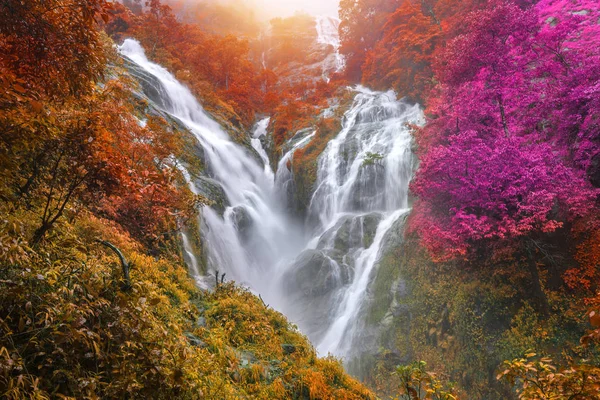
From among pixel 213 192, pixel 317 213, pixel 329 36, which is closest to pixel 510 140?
pixel 317 213

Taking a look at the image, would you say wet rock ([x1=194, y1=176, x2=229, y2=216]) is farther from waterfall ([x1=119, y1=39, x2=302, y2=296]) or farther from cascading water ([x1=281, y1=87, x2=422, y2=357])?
cascading water ([x1=281, y1=87, x2=422, y2=357])

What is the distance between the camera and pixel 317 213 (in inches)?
757

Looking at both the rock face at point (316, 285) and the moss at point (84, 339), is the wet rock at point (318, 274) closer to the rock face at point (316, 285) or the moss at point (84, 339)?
the rock face at point (316, 285)

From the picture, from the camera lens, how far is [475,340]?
8.01 meters

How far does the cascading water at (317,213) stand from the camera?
1312 cm

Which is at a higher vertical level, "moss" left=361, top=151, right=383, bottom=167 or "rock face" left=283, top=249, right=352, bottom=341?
"moss" left=361, top=151, right=383, bottom=167

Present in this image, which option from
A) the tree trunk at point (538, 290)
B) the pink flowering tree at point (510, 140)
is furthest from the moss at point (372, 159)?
the tree trunk at point (538, 290)

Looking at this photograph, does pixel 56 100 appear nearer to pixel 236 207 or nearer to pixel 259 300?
pixel 259 300

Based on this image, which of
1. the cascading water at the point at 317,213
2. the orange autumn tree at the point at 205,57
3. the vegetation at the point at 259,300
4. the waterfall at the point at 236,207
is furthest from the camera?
the orange autumn tree at the point at 205,57

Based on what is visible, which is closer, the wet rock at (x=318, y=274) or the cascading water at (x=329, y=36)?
the wet rock at (x=318, y=274)

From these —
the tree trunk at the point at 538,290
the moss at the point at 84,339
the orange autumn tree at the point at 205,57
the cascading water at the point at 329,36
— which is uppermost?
the cascading water at the point at 329,36

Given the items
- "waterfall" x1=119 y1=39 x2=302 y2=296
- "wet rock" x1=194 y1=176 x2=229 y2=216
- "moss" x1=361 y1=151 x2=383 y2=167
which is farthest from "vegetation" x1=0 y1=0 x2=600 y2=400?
"moss" x1=361 y1=151 x2=383 y2=167

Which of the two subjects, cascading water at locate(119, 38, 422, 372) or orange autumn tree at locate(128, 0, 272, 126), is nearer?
cascading water at locate(119, 38, 422, 372)

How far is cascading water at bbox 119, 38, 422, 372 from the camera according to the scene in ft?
43.1
